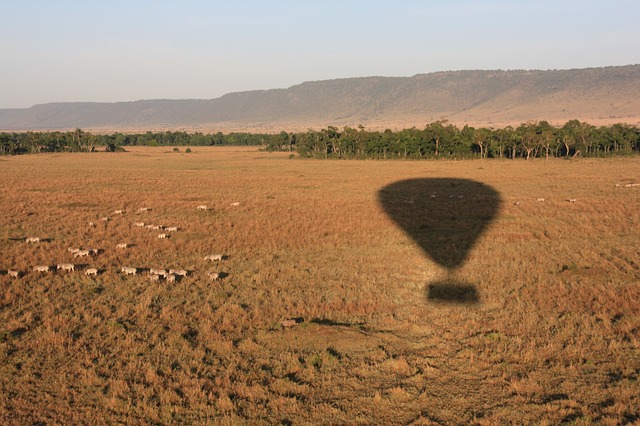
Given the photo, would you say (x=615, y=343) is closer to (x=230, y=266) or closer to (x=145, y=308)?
(x=145, y=308)

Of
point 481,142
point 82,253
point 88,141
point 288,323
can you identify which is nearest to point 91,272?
point 82,253

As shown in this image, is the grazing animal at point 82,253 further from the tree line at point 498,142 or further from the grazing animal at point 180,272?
the tree line at point 498,142

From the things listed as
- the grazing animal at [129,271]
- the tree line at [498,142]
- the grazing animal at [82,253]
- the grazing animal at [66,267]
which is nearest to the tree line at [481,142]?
the tree line at [498,142]

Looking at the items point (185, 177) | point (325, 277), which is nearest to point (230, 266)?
point (325, 277)

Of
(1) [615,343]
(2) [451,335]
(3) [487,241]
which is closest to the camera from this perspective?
(1) [615,343]

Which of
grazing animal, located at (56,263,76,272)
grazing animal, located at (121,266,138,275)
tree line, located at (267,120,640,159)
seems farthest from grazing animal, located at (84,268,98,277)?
tree line, located at (267,120,640,159)

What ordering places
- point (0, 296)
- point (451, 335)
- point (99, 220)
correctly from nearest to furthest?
point (451, 335)
point (0, 296)
point (99, 220)

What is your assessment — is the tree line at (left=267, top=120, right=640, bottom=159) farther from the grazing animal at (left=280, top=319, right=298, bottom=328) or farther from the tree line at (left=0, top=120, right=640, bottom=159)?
the grazing animal at (left=280, top=319, right=298, bottom=328)
